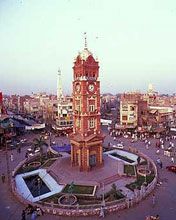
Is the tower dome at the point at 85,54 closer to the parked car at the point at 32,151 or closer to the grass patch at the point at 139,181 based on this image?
the grass patch at the point at 139,181

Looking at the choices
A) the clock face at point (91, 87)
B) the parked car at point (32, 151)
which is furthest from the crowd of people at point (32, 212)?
the parked car at point (32, 151)

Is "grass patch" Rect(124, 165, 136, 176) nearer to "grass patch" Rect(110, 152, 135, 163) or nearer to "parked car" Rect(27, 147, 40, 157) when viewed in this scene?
"grass patch" Rect(110, 152, 135, 163)

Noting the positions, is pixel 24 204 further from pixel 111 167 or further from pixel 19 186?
pixel 111 167

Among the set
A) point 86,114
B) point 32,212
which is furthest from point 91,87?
point 32,212

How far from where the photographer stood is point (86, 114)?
112ft

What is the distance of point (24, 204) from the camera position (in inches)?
976

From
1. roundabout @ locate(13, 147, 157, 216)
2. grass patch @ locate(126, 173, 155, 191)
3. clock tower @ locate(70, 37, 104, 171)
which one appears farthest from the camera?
clock tower @ locate(70, 37, 104, 171)

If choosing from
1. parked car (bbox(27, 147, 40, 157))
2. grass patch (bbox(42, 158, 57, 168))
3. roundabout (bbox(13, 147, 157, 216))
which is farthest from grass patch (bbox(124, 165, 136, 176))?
parked car (bbox(27, 147, 40, 157))

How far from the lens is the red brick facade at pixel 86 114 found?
33969 millimetres

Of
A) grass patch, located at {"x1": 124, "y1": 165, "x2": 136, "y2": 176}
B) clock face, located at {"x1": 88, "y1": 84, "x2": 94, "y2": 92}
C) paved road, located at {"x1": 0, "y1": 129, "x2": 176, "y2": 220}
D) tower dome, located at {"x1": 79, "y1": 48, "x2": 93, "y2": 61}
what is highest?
tower dome, located at {"x1": 79, "y1": 48, "x2": 93, "y2": 61}

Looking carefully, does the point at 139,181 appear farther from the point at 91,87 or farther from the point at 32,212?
the point at 91,87

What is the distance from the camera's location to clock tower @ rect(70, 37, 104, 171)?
111ft

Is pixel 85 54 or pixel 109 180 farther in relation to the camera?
pixel 85 54

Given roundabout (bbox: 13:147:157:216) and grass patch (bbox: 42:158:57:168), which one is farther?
grass patch (bbox: 42:158:57:168)
